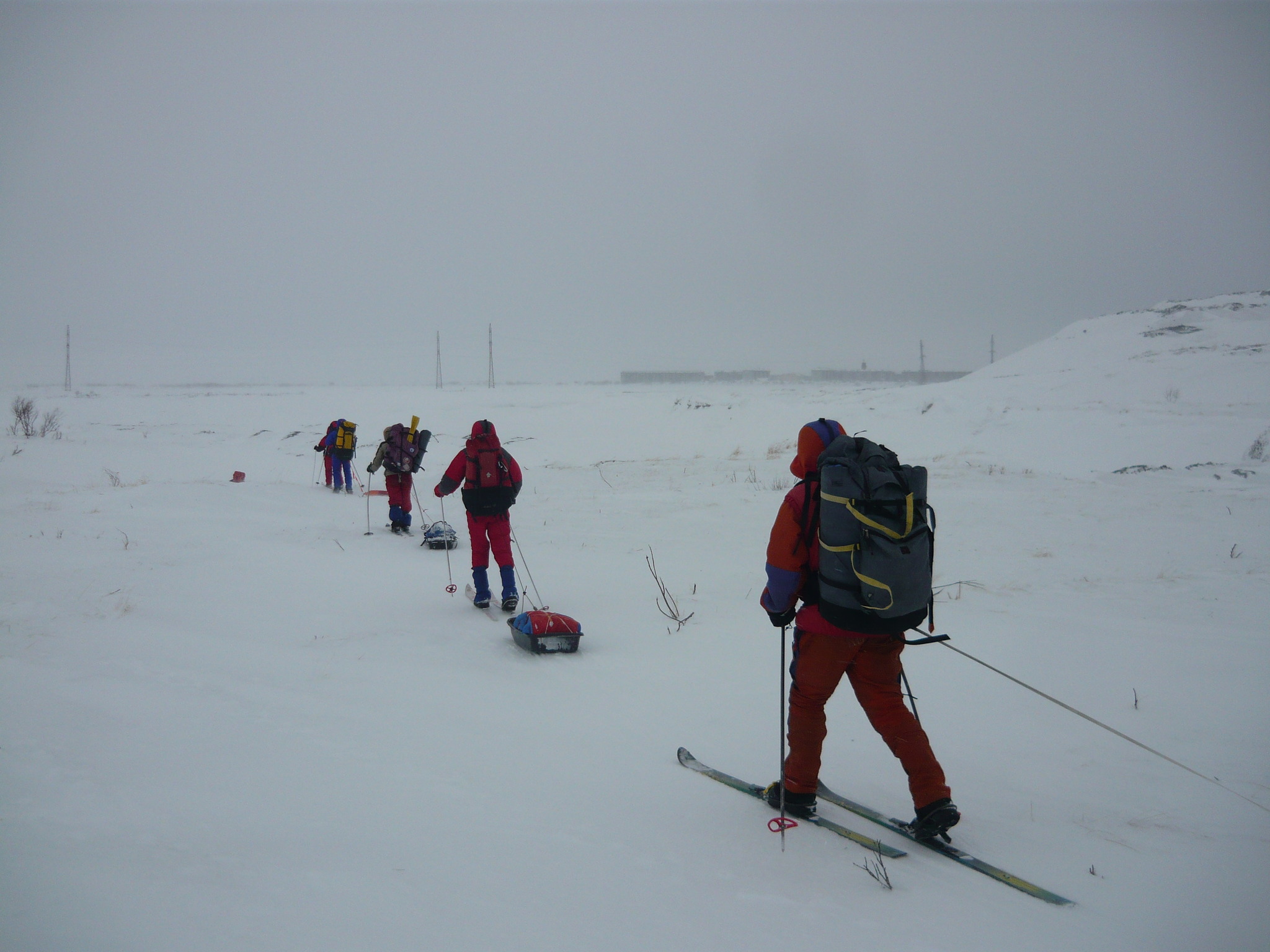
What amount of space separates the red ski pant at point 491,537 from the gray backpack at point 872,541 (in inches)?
199

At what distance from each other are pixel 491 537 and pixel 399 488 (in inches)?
210

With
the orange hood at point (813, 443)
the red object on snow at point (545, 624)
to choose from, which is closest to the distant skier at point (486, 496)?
the red object on snow at point (545, 624)

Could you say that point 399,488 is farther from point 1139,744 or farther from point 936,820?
point 1139,744

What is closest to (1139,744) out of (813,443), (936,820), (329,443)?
(936,820)

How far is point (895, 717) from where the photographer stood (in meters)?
3.58

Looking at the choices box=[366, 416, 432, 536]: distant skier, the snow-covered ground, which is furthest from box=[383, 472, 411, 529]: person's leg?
the snow-covered ground

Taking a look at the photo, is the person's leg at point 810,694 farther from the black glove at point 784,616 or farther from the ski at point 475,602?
the ski at point 475,602

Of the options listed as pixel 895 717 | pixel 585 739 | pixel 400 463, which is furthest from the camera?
pixel 400 463

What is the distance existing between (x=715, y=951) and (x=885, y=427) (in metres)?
23.6

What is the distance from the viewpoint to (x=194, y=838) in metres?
3.13

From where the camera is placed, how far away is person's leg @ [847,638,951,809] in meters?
3.55

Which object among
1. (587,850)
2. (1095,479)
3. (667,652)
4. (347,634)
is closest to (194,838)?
(587,850)

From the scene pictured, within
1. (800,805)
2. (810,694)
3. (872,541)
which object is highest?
(872,541)

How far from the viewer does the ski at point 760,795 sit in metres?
3.44
